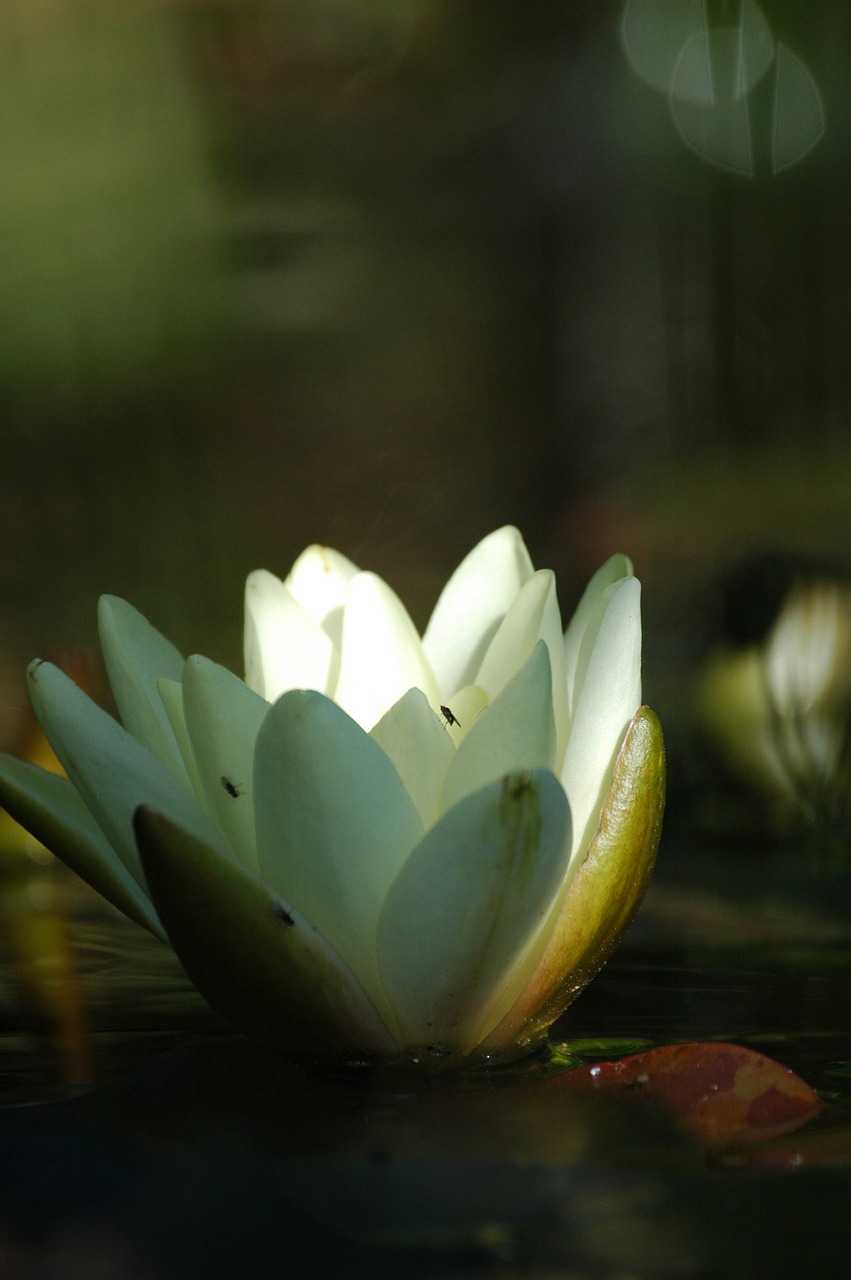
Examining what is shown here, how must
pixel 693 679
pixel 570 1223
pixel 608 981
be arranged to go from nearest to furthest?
pixel 570 1223 → pixel 608 981 → pixel 693 679

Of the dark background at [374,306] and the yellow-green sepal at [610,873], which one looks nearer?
the yellow-green sepal at [610,873]

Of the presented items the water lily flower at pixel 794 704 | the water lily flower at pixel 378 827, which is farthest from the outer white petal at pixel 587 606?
the water lily flower at pixel 794 704

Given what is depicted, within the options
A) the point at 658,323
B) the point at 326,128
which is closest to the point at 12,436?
the point at 326,128

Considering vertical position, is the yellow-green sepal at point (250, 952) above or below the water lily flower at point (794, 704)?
above

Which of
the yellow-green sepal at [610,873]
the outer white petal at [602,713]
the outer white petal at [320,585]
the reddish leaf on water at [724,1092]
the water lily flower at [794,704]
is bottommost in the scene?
the water lily flower at [794,704]

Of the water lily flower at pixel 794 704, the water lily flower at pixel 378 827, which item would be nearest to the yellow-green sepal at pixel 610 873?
the water lily flower at pixel 378 827

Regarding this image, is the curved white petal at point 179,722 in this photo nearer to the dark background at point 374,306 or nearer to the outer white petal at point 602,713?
the outer white petal at point 602,713

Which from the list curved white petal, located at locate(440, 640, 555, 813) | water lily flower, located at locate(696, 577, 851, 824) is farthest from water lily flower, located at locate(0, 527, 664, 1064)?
water lily flower, located at locate(696, 577, 851, 824)

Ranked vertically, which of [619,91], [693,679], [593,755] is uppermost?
[619,91]

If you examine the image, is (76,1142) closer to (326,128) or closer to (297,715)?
(297,715)
